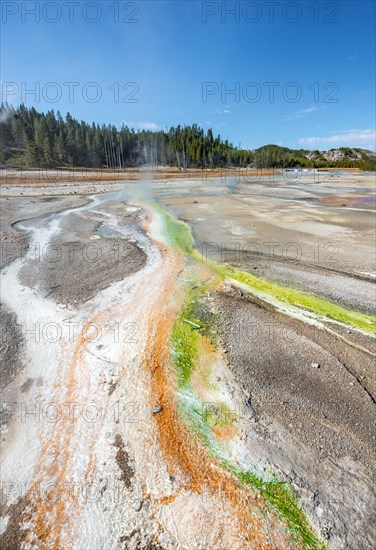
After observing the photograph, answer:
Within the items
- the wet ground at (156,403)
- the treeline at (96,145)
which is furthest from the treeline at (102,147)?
Answer: the wet ground at (156,403)

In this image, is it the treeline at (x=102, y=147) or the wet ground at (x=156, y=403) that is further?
the treeline at (x=102, y=147)

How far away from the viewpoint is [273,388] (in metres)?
4.18

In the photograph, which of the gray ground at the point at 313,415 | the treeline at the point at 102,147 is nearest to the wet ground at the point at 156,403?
the gray ground at the point at 313,415

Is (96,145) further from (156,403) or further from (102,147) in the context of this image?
(156,403)

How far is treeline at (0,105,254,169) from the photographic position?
6397 centimetres

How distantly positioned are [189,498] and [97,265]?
22.4 feet

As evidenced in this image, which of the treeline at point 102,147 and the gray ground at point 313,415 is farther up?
the treeline at point 102,147

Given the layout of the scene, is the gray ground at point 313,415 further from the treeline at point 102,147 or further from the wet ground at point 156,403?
the treeline at point 102,147

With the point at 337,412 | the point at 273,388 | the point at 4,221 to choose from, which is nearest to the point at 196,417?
the point at 273,388

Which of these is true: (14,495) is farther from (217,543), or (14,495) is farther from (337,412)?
(337,412)

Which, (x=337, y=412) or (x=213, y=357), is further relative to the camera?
(x=213, y=357)

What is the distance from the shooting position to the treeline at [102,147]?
63812mm

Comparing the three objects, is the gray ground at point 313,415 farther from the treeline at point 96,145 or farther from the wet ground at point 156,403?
the treeline at point 96,145

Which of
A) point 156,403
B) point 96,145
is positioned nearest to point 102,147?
point 96,145
